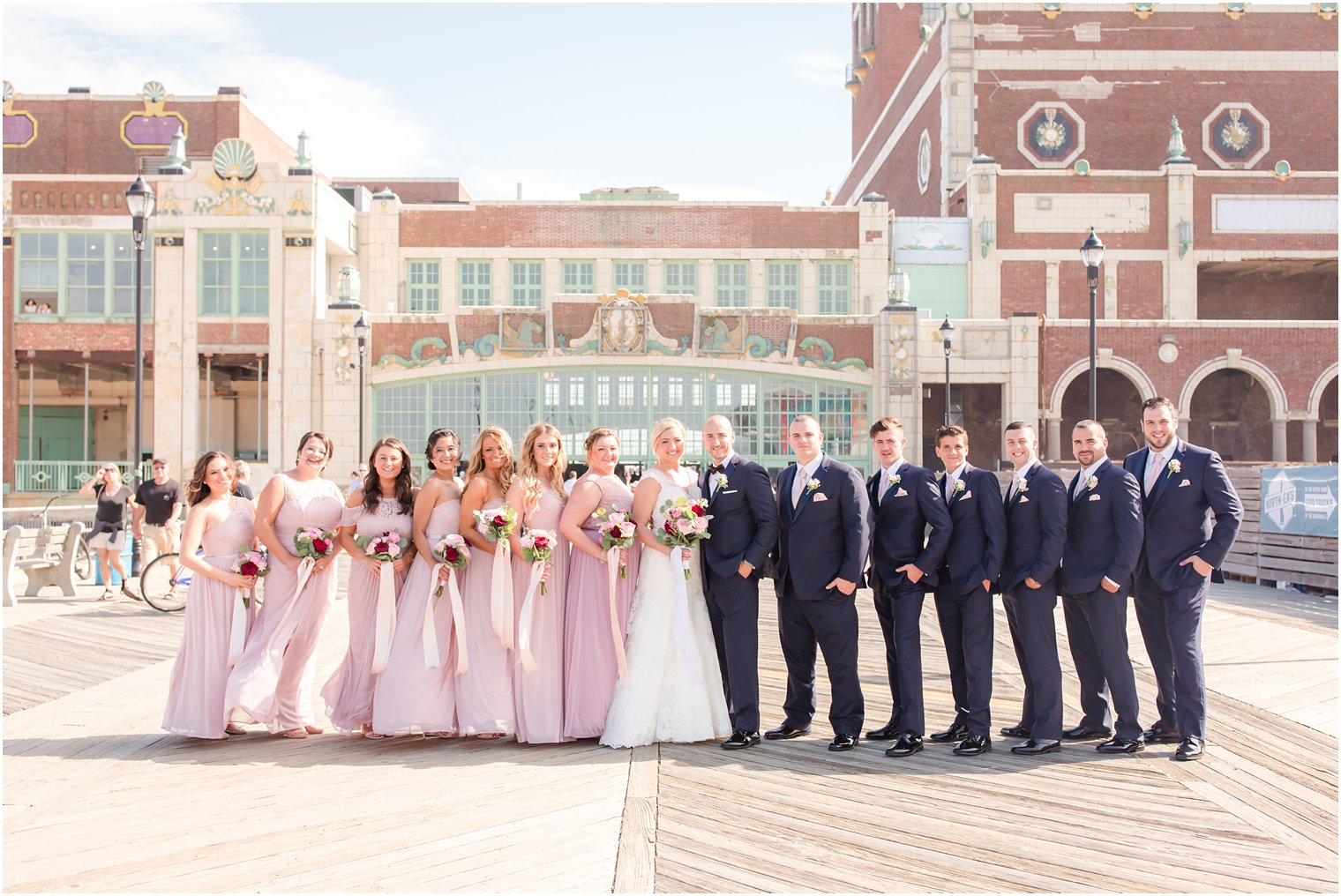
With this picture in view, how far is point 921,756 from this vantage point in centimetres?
714

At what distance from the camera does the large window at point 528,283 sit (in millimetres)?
35719

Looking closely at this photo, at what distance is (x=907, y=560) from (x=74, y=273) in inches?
1255

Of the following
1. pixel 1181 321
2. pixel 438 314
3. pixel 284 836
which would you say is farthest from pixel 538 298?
pixel 284 836

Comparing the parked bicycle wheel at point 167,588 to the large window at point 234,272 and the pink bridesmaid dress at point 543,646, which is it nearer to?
the pink bridesmaid dress at point 543,646

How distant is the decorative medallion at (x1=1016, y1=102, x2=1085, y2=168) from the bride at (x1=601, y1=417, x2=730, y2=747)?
36.7m

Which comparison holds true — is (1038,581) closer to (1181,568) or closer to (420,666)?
(1181,568)

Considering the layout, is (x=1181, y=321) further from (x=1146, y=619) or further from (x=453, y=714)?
(x=453, y=714)

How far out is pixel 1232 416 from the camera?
35.2m

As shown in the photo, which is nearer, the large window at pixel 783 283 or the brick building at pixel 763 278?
the brick building at pixel 763 278

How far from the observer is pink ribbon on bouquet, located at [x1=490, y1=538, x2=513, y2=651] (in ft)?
24.6

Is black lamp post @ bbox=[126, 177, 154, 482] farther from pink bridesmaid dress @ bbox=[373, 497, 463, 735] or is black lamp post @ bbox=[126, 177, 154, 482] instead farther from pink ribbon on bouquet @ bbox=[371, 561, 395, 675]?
pink bridesmaid dress @ bbox=[373, 497, 463, 735]

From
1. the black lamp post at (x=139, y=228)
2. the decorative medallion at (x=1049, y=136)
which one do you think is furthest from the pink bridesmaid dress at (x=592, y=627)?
the decorative medallion at (x=1049, y=136)

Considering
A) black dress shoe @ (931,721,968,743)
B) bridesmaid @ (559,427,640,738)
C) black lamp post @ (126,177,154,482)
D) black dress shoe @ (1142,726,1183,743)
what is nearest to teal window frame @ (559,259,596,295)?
black lamp post @ (126,177,154,482)

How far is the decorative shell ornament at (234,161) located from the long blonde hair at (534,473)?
88.3 feet
